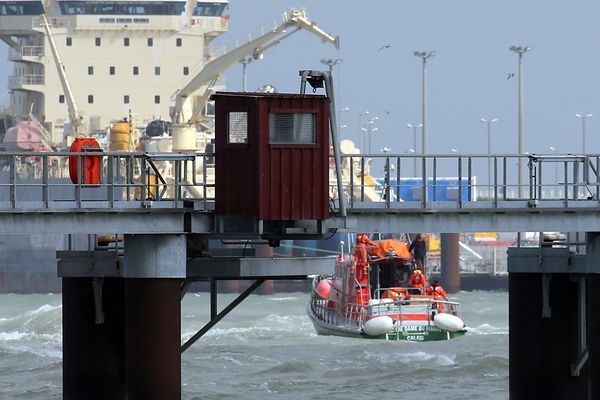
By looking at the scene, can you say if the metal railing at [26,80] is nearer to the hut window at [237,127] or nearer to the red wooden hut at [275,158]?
the hut window at [237,127]

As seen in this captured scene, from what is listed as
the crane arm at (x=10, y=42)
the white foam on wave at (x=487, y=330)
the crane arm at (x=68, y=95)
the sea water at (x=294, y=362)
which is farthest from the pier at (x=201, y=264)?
the crane arm at (x=10, y=42)

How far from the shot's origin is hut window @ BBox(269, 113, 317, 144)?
31.3m

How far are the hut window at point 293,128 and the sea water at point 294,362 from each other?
2103 cm

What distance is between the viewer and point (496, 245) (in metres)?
135

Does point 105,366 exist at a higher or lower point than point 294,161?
lower

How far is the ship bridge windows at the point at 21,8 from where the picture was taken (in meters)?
138

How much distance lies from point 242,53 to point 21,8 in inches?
908

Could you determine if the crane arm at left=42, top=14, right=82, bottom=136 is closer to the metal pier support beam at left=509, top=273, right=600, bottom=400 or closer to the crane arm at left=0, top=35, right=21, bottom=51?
the crane arm at left=0, top=35, right=21, bottom=51

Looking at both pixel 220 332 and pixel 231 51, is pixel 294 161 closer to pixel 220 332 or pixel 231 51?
pixel 220 332

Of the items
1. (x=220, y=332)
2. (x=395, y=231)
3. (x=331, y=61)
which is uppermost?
(x=331, y=61)

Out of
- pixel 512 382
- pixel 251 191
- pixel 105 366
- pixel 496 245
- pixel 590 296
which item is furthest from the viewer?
pixel 496 245

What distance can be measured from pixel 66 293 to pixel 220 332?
43512 mm

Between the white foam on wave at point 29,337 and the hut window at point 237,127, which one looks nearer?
the hut window at point 237,127

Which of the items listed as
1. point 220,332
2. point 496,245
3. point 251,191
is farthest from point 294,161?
point 496,245
